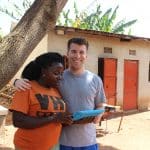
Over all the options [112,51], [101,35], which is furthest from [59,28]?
[112,51]

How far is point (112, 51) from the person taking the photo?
563 inches

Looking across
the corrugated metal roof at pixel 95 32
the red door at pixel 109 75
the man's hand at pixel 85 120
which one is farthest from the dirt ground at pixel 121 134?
the man's hand at pixel 85 120

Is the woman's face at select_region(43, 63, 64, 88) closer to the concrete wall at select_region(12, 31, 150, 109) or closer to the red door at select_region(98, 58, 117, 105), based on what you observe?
the concrete wall at select_region(12, 31, 150, 109)

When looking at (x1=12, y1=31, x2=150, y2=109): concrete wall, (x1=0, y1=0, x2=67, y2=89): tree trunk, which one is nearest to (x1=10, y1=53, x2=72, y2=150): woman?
(x1=0, y1=0, x2=67, y2=89): tree trunk

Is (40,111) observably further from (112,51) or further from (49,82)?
(112,51)

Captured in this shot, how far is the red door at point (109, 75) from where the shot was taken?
13.8 metres

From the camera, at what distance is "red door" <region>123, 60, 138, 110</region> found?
1504 centimetres

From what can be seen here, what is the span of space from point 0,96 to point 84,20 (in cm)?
1362

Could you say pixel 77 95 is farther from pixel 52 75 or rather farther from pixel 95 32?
pixel 95 32

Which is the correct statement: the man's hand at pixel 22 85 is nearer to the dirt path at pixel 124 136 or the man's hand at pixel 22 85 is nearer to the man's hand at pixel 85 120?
the man's hand at pixel 85 120

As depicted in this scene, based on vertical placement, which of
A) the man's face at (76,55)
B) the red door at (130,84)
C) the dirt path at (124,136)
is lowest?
the dirt path at (124,136)

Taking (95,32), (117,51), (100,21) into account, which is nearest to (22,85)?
(95,32)

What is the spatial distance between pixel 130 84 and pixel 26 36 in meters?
11.0

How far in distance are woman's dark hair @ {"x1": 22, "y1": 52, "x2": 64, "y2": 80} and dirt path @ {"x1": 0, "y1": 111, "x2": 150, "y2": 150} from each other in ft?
16.1
